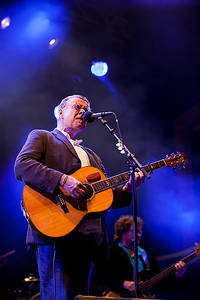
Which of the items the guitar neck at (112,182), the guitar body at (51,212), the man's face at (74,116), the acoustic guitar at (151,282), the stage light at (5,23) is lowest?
the acoustic guitar at (151,282)

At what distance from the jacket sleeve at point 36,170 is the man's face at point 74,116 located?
592mm

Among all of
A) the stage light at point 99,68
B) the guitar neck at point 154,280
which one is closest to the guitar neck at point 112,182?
the guitar neck at point 154,280

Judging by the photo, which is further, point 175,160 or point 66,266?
point 175,160

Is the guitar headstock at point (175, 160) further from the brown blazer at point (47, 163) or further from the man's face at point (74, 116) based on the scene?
the man's face at point (74, 116)

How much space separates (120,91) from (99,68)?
31.0 inches

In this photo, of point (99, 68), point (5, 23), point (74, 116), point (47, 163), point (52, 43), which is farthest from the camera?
point (99, 68)

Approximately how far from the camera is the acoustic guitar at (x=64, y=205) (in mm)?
2221

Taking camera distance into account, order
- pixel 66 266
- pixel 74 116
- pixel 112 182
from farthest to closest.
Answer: pixel 74 116, pixel 112 182, pixel 66 266

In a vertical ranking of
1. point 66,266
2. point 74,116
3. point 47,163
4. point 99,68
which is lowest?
point 66,266

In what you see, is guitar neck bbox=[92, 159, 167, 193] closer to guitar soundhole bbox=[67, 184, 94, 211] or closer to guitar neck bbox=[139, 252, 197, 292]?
guitar soundhole bbox=[67, 184, 94, 211]

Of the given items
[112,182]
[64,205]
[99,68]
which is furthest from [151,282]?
[99,68]

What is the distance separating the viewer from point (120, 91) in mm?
6676

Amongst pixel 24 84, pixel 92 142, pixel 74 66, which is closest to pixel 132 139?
pixel 92 142

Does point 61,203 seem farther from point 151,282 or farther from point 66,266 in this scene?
point 151,282
